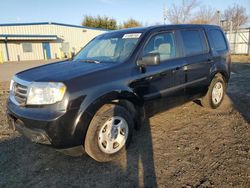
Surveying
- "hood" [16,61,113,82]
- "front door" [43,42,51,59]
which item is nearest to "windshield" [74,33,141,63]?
"hood" [16,61,113,82]

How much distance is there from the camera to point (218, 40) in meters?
5.39

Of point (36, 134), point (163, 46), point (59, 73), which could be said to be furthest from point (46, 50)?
point (36, 134)

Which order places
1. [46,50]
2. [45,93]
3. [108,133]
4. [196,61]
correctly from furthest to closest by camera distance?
[46,50], [196,61], [108,133], [45,93]

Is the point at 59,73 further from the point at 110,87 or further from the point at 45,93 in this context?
the point at 110,87

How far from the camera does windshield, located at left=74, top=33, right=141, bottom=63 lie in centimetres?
372

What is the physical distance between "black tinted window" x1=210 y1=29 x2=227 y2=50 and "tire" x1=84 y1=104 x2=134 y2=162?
3.07 metres

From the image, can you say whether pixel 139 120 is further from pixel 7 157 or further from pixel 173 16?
pixel 173 16

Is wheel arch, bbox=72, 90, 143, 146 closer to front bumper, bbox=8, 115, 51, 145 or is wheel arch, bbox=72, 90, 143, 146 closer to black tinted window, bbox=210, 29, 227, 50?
front bumper, bbox=8, 115, 51, 145

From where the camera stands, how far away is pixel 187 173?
2920 mm

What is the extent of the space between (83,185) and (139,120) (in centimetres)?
139

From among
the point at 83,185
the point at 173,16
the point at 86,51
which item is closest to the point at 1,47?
the point at 173,16

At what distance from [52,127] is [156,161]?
1.53 metres

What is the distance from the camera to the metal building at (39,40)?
96.9 feet

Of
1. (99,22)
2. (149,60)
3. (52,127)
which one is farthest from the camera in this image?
(99,22)
